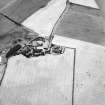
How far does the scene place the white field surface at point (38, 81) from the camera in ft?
6.28

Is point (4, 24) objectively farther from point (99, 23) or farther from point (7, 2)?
point (99, 23)

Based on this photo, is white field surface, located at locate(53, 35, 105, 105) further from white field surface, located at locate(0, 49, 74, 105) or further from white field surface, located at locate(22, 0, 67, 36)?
white field surface, located at locate(22, 0, 67, 36)

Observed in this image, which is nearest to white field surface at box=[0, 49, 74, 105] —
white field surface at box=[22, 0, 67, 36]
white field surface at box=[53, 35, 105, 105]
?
white field surface at box=[53, 35, 105, 105]

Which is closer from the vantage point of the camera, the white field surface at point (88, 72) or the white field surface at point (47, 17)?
the white field surface at point (88, 72)

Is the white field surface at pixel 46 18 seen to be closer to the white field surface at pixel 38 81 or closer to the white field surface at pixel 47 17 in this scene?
the white field surface at pixel 47 17

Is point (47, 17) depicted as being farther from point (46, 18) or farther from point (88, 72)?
point (88, 72)

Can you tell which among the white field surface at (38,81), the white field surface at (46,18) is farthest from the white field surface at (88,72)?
the white field surface at (46,18)

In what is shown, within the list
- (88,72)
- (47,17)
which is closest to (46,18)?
(47,17)

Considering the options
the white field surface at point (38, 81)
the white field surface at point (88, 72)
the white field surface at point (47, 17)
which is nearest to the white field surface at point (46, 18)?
the white field surface at point (47, 17)

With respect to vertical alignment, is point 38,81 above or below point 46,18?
below

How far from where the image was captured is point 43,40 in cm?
248

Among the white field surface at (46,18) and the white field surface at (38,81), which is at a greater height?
the white field surface at (46,18)

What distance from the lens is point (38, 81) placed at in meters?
2.06

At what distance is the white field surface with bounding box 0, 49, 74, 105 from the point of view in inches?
75.4
